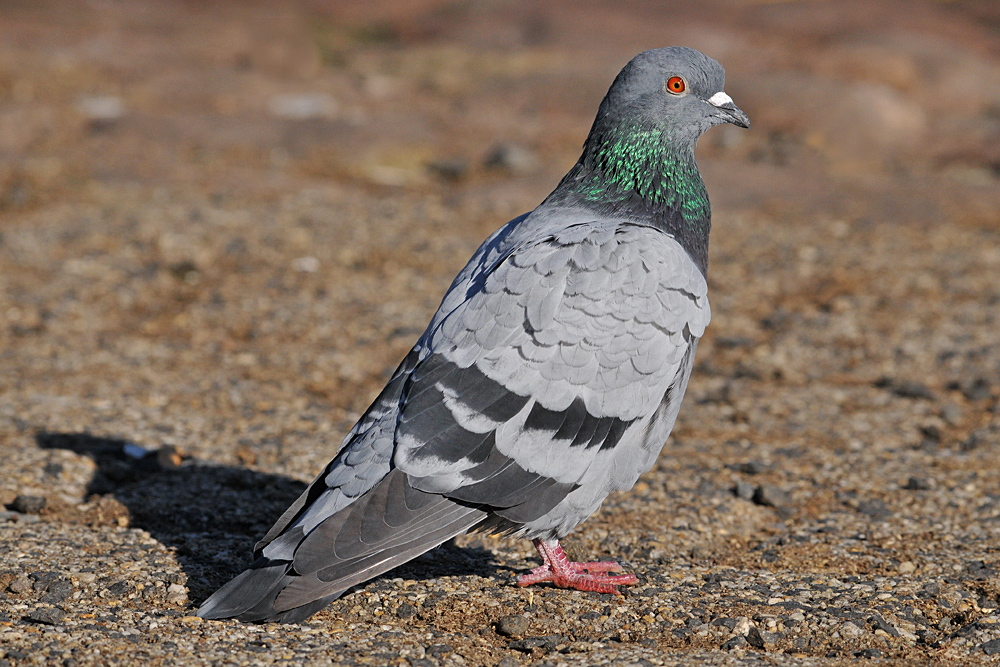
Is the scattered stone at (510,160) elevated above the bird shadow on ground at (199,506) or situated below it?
above

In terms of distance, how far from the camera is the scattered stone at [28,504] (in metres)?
4.48

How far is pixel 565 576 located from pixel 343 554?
102cm

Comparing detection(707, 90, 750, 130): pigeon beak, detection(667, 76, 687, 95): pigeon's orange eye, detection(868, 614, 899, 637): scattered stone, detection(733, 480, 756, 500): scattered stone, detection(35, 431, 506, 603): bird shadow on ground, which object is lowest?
detection(35, 431, 506, 603): bird shadow on ground

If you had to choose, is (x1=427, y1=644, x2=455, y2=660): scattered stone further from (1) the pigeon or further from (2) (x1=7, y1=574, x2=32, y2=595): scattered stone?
(2) (x1=7, y1=574, x2=32, y2=595): scattered stone

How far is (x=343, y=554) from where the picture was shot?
10.9 ft

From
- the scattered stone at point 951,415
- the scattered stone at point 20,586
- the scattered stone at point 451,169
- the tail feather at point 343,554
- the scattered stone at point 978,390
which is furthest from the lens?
the scattered stone at point 451,169

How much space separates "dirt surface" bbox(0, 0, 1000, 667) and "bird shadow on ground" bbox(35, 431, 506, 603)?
0.02 metres

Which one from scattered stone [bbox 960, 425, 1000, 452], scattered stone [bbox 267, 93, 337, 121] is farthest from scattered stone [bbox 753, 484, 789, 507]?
scattered stone [bbox 267, 93, 337, 121]

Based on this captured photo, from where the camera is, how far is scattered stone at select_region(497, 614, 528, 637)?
3579 millimetres

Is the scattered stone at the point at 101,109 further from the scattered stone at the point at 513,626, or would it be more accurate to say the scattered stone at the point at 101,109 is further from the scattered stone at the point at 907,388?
the scattered stone at the point at 513,626

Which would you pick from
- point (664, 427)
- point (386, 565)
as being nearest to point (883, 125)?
point (664, 427)

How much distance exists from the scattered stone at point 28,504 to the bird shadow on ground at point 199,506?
0.24 feet

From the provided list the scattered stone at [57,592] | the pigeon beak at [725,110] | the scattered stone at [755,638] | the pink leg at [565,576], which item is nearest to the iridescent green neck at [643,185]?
the pigeon beak at [725,110]

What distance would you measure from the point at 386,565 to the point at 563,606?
780 mm
